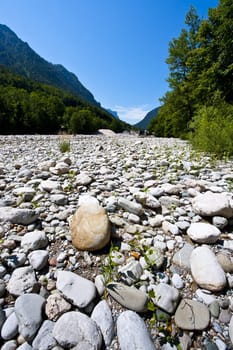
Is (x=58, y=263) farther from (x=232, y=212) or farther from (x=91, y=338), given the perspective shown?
(x=232, y=212)

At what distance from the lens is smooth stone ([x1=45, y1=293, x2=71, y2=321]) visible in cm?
90

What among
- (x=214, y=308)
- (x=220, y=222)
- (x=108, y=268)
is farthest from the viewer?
(x=220, y=222)

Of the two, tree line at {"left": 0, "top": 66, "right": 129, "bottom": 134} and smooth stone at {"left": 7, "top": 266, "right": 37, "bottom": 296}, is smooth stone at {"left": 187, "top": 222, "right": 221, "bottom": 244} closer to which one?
smooth stone at {"left": 7, "top": 266, "right": 37, "bottom": 296}

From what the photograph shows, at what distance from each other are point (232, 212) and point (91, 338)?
1445 mm

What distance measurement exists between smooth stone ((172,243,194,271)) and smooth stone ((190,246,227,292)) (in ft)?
0.14

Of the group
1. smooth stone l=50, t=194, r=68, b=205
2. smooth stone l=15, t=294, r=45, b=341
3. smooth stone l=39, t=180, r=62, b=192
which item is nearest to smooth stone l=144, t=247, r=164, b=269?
smooth stone l=15, t=294, r=45, b=341

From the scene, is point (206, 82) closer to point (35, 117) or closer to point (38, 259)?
point (38, 259)

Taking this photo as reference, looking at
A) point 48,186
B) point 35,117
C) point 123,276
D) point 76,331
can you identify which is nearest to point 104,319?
point 76,331

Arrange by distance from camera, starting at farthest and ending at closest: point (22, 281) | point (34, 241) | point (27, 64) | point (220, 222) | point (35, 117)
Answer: point (27, 64) < point (35, 117) < point (220, 222) < point (34, 241) < point (22, 281)

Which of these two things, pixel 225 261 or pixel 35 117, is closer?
pixel 225 261

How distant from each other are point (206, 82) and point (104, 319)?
9747mm

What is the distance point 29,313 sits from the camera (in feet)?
2.90

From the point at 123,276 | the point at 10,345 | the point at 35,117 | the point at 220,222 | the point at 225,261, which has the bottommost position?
the point at 10,345

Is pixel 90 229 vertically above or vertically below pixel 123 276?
above
